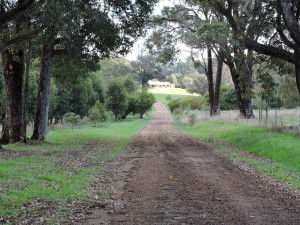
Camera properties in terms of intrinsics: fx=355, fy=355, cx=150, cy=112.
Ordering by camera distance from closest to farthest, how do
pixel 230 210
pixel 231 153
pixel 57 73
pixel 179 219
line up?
pixel 179 219
pixel 230 210
pixel 231 153
pixel 57 73

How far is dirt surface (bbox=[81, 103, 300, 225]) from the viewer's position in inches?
249

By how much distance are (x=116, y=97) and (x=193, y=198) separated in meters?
51.4

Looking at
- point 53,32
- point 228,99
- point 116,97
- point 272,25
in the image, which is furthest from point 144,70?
point 53,32

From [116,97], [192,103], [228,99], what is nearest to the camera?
[116,97]

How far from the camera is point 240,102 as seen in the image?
104ft

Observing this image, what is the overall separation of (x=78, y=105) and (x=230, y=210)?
145 feet

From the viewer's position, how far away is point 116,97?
5853 cm

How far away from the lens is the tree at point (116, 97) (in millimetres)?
58375

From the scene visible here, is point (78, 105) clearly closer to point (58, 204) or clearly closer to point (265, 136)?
point (265, 136)

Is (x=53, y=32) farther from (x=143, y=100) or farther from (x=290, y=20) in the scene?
(x=143, y=100)

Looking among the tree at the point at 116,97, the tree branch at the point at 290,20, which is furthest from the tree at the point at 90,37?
the tree at the point at 116,97

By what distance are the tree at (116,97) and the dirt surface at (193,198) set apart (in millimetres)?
46086

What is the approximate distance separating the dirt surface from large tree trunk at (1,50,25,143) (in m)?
9.03

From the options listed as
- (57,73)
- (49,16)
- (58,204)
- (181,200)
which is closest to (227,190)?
(181,200)
